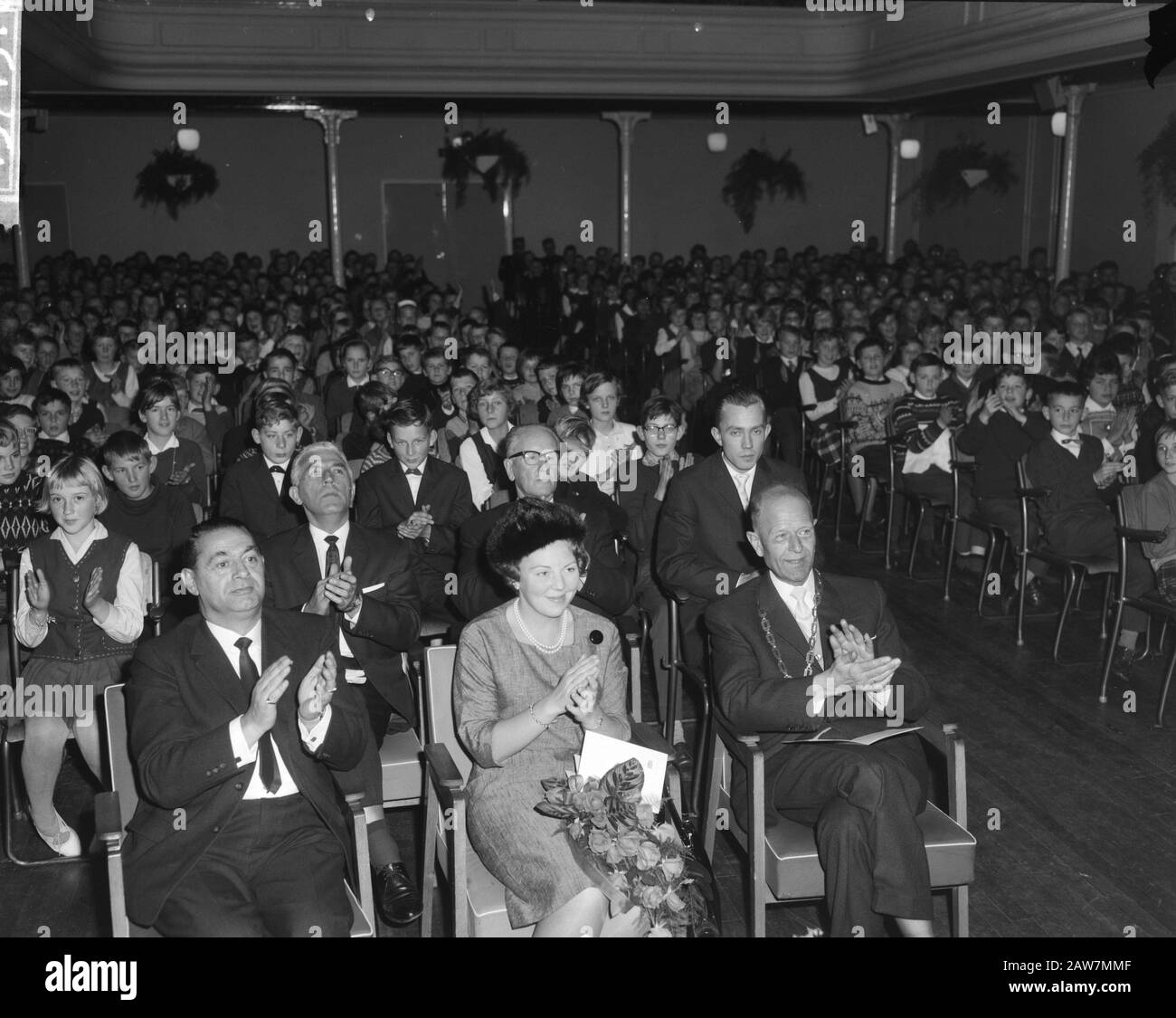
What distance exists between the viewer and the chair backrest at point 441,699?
3361 millimetres

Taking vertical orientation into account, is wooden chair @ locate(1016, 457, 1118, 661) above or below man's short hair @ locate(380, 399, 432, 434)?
below

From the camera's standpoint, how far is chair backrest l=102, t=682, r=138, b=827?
2.96 metres

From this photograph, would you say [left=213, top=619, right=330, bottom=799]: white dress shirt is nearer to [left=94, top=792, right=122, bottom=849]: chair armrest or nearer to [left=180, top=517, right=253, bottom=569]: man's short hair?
[left=180, top=517, right=253, bottom=569]: man's short hair

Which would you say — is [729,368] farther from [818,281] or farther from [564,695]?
[564,695]

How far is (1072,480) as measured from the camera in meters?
5.86

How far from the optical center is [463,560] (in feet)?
14.4

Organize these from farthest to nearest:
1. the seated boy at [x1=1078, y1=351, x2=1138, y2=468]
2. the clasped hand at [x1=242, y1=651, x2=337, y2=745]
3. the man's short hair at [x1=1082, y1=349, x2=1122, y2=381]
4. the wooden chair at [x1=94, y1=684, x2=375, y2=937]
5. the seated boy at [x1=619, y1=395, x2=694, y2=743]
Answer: the man's short hair at [x1=1082, y1=349, x2=1122, y2=381]
the seated boy at [x1=1078, y1=351, x2=1138, y2=468]
the seated boy at [x1=619, y1=395, x2=694, y2=743]
the clasped hand at [x1=242, y1=651, x2=337, y2=745]
the wooden chair at [x1=94, y1=684, x2=375, y2=937]

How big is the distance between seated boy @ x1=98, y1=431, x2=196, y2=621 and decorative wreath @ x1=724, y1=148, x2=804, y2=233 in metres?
16.2

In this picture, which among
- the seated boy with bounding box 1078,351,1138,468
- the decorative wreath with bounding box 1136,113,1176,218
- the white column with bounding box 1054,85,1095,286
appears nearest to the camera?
the seated boy with bounding box 1078,351,1138,468

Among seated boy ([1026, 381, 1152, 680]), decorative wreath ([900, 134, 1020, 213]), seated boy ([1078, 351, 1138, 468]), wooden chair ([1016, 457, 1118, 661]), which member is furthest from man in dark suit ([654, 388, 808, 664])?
decorative wreath ([900, 134, 1020, 213])
